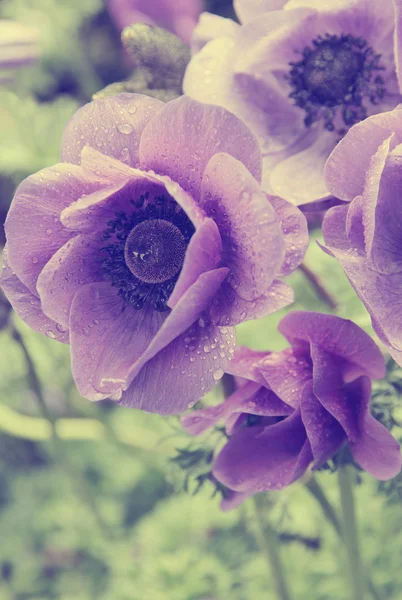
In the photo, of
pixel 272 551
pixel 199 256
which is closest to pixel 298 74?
pixel 199 256

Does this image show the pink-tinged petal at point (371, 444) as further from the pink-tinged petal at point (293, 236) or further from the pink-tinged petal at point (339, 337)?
the pink-tinged petal at point (293, 236)

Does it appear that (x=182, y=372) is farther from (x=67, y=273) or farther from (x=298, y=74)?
(x=298, y=74)

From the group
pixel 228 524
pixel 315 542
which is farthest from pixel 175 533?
pixel 315 542

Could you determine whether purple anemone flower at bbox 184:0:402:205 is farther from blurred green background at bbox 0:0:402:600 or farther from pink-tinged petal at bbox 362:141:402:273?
blurred green background at bbox 0:0:402:600

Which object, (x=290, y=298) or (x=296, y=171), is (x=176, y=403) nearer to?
(x=290, y=298)

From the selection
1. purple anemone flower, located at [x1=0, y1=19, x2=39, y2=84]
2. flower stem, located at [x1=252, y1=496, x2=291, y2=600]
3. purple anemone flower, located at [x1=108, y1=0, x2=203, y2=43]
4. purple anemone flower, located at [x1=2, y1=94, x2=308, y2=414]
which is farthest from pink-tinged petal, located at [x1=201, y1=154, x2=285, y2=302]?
purple anemone flower, located at [x1=108, y1=0, x2=203, y2=43]

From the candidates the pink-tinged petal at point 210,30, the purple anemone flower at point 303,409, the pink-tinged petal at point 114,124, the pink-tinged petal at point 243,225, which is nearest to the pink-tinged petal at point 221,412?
the purple anemone flower at point 303,409

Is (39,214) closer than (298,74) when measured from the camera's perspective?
Yes
